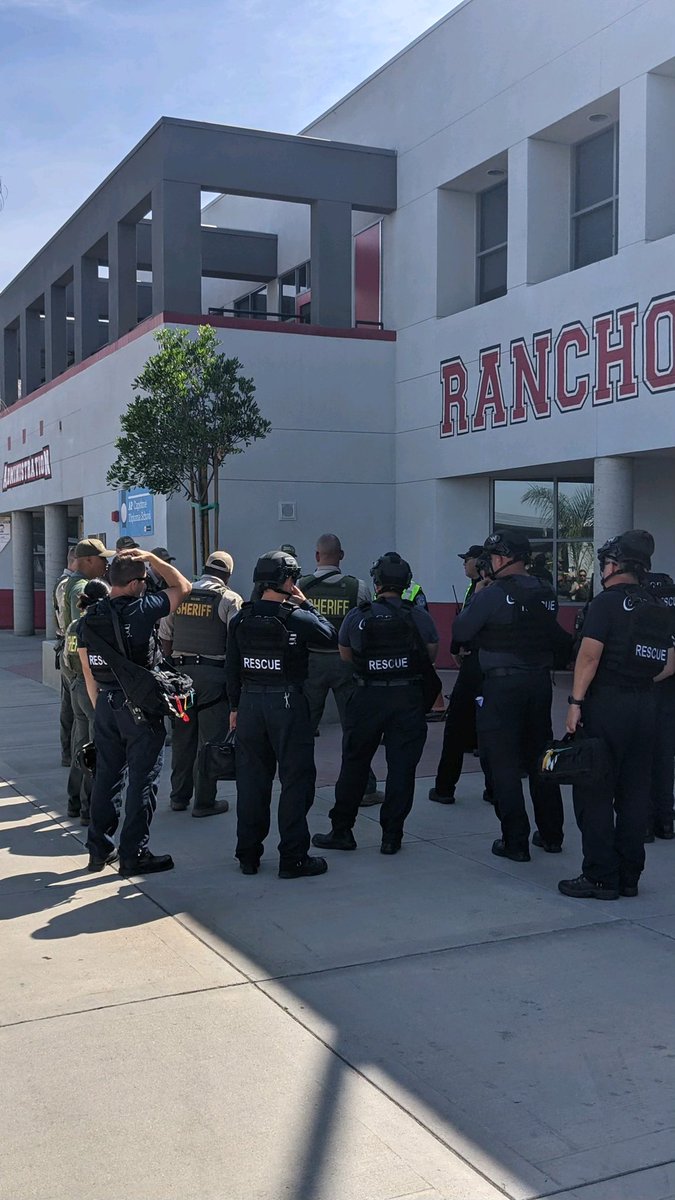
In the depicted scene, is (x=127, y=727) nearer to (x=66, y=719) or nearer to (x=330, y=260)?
(x=66, y=719)

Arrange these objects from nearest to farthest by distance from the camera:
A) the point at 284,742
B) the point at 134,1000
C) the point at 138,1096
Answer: the point at 138,1096, the point at 134,1000, the point at 284,742

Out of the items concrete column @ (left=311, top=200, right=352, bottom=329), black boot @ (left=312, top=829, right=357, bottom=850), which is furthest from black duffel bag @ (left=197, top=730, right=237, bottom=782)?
concrete column @ (left=311, top=200, right=352, bottom=329)

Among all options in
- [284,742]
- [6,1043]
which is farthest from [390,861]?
[6,1043]

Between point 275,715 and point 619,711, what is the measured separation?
1.86 metres

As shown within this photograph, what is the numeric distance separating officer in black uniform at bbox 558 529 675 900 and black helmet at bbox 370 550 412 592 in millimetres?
1323

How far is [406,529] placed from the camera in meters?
17.1

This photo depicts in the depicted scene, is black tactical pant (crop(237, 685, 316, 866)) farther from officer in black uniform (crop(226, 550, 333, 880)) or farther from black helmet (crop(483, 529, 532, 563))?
black helmet (crop(483, 529, 532, 563))

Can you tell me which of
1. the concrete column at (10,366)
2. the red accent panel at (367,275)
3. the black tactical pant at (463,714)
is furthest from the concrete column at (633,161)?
the concrete column at (10,366)

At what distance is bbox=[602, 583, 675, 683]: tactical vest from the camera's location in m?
5.84

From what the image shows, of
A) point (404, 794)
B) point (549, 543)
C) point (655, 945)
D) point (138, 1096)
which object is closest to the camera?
point (138, 1096)

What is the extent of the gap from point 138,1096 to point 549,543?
513 inches

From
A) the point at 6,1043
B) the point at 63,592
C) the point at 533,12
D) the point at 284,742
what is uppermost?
the point at 533,12

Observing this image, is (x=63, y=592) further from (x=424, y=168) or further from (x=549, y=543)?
(x=424, y=168)

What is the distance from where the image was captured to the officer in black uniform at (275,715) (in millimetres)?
6316
